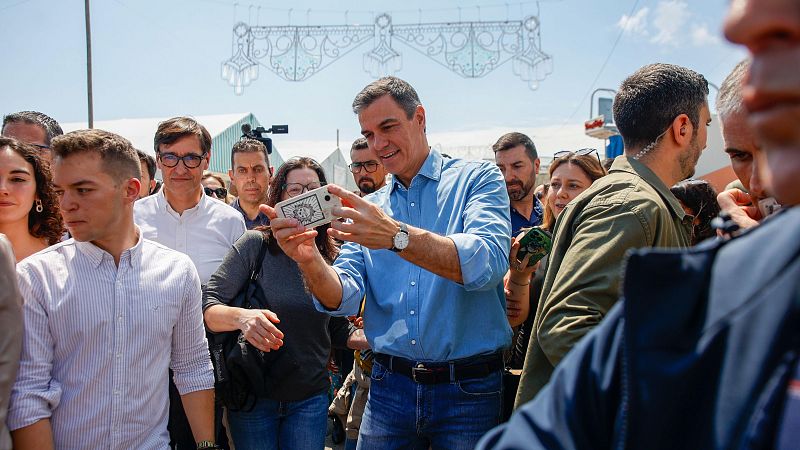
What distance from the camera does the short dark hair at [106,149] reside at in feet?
7.23

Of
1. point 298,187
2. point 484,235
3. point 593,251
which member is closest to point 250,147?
point 298,187

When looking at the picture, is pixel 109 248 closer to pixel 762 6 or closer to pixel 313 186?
pixel 313 186

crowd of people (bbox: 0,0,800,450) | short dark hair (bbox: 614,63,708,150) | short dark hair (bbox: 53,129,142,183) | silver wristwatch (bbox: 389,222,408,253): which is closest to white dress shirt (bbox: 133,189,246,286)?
crowd of people (bbox: 0,0,800,450)

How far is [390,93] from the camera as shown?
2467mm

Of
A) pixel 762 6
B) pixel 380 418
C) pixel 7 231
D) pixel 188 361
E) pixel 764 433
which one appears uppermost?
pixel 762 6

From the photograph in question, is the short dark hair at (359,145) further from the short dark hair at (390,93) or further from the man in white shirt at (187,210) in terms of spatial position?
the short dark hair at (390,93)

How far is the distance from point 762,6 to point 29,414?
2.18 m

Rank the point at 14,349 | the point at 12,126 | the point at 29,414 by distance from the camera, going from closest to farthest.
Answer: the point at 14,349 < the point at 29,414 < the point at 12,126

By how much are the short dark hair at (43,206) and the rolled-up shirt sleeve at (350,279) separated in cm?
143

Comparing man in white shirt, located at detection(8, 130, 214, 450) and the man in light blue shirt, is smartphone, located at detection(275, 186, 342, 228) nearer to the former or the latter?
the man in light blue shirt

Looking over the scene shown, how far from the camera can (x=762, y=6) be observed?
0.67m

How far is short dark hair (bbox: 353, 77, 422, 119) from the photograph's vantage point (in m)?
2.47

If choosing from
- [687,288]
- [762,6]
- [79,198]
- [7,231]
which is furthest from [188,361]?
[762,6]

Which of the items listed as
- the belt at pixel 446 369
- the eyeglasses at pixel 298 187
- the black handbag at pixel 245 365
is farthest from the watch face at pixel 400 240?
the eyeglasses at pixel 298 187
